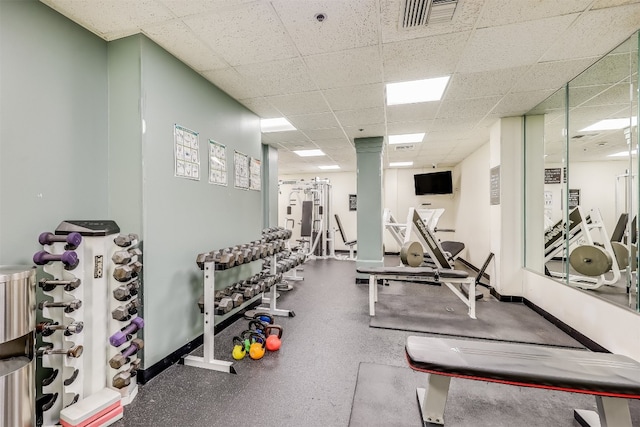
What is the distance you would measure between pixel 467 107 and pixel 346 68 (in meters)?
1.87

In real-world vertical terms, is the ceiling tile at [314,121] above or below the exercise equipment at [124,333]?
above

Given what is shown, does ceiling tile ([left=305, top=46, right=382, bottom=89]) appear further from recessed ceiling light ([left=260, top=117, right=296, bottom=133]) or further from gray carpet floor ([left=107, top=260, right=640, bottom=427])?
gray carpet floor ([left=107, top=260, right=640, bottom=427])

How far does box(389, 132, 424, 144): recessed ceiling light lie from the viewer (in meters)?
4.81

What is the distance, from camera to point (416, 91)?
3.09 metres

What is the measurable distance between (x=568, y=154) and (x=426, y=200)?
16.3 feet

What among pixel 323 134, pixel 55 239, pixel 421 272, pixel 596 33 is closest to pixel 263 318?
pixel 55 239

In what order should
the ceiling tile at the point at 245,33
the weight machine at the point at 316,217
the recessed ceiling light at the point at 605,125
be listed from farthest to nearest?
the weight machine at the point at 316,217 < the recessed ceiling light at the point at 605,125 < the ceiling tile at the point at 245,33

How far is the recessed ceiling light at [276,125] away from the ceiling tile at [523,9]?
2.65 metres

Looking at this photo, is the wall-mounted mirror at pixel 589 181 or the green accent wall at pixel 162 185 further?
the wall-mounted mirror at pixel 589 181

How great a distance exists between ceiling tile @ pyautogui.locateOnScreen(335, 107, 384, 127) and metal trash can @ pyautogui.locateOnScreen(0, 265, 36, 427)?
333 cm

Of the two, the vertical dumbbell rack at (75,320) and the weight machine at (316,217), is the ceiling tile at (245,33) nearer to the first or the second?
the vertical dumbbell rack at (75,320)

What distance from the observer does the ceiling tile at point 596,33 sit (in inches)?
72.6

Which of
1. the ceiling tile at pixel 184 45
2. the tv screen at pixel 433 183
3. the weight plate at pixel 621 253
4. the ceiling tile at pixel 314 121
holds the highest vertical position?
the ceiling tile at pixel 184 45

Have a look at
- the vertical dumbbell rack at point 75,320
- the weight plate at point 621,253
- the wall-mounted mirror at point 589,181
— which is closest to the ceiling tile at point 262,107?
the vertical dumbbell rack at point 75,320
